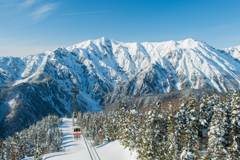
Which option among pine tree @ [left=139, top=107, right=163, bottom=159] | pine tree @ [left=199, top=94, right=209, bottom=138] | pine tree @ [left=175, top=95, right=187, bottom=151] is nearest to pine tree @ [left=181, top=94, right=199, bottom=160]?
pine tree @ [left=175, top=95, right=187, bottom=151]

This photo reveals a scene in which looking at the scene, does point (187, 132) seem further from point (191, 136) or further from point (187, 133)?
point (191, 136)

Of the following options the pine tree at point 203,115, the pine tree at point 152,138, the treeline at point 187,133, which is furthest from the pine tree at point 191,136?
the pine tree at point 152,138

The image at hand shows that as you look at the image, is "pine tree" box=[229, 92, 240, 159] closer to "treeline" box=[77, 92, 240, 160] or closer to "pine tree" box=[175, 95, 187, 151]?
"treeline" box=[77, 92, 240, 160]

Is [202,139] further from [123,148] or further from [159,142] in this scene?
[123,148]

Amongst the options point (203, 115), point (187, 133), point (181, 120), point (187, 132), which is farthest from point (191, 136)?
point (203, 115)

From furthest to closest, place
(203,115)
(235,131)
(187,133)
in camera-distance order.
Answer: (203,115) → (187,133) → (235,131)

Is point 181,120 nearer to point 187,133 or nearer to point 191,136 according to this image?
point 187,133

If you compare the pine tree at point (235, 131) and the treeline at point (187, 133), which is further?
the treeline at point (187, 133)

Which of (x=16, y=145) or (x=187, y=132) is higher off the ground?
(x=187, y=132)

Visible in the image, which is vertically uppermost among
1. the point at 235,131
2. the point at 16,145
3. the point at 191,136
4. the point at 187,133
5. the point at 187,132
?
the point at 235,131

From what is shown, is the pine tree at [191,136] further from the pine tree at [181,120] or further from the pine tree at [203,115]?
the pine tree at [203,115]

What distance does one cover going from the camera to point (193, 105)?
1419 inches

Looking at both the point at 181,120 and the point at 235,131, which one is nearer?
the point at 235,131

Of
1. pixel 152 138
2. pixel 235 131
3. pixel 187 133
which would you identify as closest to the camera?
pixel 235 131
